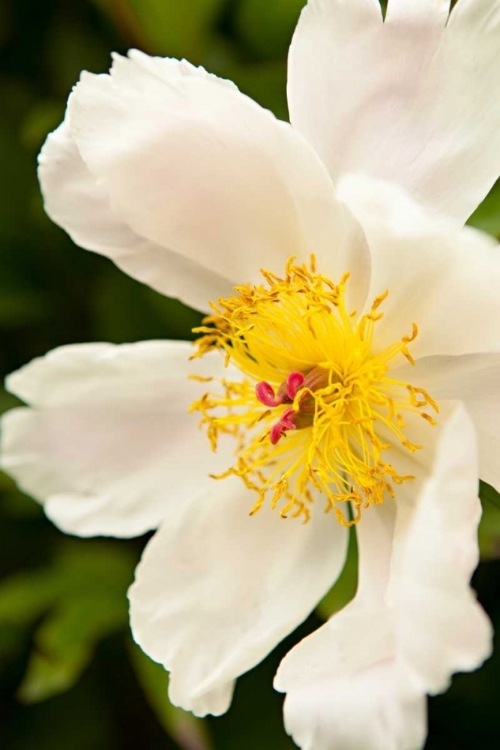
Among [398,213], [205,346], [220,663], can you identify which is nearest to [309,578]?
[220,663]

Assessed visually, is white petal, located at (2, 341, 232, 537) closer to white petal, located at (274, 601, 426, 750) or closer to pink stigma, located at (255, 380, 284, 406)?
pink stigma, located at (255, 380, 284, 406)

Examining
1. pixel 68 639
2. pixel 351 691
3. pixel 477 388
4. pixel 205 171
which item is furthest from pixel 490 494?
pixel 68 639

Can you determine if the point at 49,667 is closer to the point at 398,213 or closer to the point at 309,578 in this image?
the point at 309,578

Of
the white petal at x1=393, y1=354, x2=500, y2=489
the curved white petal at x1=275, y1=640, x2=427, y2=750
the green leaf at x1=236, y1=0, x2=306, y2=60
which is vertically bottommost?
the curved white petal at x1=275, y1=640, x2=427, y2=750

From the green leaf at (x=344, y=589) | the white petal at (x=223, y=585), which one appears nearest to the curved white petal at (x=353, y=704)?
the white petal at (x=223, y=585)

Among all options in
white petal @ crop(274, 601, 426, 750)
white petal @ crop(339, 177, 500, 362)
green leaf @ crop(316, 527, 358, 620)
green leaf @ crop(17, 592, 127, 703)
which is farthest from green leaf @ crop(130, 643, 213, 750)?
white petal @ crop(339, 177, 500, 362)

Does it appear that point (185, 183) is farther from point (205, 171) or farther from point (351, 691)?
point (351, 691)

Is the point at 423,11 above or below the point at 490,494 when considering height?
above
